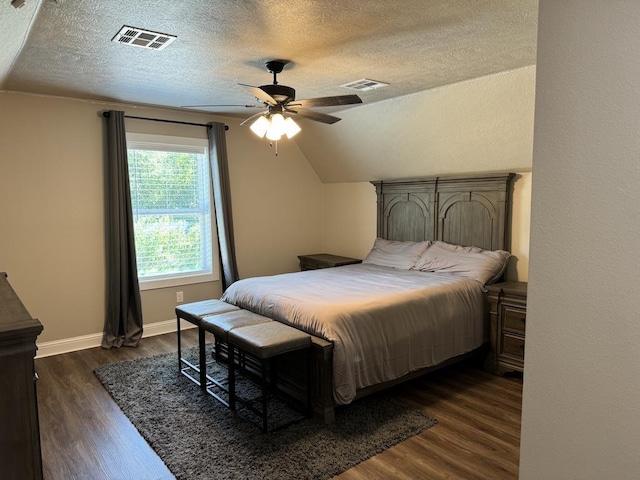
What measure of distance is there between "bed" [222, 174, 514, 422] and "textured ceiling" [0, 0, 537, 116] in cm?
132

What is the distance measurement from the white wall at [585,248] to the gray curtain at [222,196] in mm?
4298

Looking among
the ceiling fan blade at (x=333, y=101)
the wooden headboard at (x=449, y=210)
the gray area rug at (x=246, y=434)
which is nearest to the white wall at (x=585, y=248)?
the gray area rug at (x=246, y=434)

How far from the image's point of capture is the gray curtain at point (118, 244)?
432 centimetres

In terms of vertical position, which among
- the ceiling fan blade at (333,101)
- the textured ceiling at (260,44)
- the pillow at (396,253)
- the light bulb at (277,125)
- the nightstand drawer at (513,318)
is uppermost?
the textured ceiling at (260,44)

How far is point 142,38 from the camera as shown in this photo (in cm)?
261

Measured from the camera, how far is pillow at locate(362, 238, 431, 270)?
4656 millimetres

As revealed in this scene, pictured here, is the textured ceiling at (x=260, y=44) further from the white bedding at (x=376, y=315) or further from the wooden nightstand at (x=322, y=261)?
the wooden nightstand at (x=322, y=261)

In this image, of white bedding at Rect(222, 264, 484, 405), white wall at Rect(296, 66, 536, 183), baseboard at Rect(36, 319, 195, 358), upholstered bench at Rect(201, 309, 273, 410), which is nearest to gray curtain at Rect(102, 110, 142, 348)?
baseboard at Rect(36, 319, 195, 358)

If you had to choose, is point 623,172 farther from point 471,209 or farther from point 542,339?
point 471,209

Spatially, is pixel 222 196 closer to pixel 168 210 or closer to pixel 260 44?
pixel 168 210

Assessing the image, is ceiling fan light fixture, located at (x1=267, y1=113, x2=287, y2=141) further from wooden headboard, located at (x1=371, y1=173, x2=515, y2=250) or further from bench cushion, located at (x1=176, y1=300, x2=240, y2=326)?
wooden headboard, located at (x1=371, y1=173, x2=515, y2=250)

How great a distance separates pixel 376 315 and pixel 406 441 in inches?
32.1

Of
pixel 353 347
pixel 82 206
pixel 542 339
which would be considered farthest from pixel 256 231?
pixel 542 339

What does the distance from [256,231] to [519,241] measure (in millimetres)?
3053
